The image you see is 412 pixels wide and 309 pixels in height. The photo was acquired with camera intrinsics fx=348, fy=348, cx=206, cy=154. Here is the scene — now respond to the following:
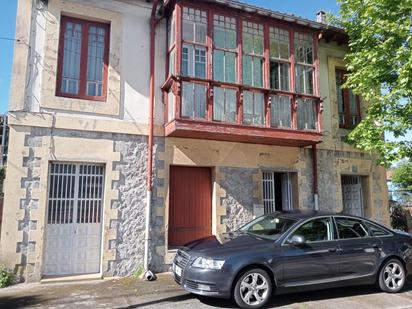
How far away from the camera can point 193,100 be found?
8.10 metres

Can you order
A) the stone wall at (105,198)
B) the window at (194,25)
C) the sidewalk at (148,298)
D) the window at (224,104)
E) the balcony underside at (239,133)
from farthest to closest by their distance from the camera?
the window at (194,25), the window at (224,104), the balcony underside at (239,133), the stone wall at (105,198), the sidewalk at (148,298)

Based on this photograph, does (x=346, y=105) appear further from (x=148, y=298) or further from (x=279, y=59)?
(x=148, y=298)

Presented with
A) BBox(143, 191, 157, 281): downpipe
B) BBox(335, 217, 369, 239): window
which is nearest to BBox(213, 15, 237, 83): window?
BBox(143, 191, 157, 281): downpipe

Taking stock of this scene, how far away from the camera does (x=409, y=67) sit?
7.24 meters

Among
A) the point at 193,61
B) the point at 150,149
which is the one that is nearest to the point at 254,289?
the point at 150,149

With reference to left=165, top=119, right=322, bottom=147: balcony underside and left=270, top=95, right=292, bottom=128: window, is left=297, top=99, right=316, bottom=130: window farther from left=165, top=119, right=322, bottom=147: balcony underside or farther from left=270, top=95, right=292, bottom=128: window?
left=270, top=95, right=292, bottom=128: window

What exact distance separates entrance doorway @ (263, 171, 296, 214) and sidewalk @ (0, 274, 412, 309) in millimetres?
3330

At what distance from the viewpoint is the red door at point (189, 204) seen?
8781mm

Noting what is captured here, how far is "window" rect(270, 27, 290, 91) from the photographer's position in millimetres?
9305

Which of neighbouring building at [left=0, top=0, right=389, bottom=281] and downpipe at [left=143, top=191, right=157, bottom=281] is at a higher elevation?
neighbouring building at [left=0, top=0, right=389, bottom=281]

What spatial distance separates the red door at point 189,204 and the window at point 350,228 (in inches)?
134

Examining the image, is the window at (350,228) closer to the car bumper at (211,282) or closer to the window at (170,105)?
the car bumper at (211,282)

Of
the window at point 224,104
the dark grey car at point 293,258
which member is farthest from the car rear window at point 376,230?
the window at point 224,104

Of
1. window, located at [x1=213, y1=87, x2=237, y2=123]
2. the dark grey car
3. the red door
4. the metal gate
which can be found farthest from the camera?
the red door
